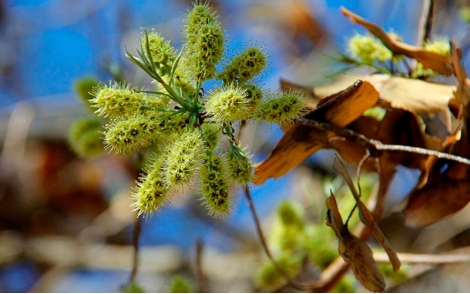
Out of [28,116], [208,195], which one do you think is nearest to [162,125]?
[208,195]

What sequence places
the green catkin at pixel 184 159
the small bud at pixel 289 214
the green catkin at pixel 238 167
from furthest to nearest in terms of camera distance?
the small bud at pixel 289 214, the green catkin at pixel 238 167, the green catkin at pixel 184 159

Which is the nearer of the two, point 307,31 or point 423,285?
point 423,285

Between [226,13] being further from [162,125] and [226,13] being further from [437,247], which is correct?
[162,125]

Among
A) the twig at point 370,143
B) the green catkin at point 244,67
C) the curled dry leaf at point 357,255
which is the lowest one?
the curled dry leaf at point 357,255

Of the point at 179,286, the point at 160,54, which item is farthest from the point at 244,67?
the point at 179,286

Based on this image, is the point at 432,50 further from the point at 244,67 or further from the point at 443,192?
the point at 244,67

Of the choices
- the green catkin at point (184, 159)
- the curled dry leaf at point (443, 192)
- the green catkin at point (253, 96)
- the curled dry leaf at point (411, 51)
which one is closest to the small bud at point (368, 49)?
the curled dry leaf at point (411, 51)

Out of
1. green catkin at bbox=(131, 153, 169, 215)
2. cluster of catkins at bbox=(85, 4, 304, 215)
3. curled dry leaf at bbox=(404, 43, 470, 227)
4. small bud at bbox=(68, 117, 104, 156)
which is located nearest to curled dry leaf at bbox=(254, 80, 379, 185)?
cluster of catkins at bbox=(85, 4, 304, 215)

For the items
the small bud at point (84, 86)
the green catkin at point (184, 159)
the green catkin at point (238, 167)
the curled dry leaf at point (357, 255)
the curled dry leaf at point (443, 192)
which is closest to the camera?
the green catkin at point (184, 159)

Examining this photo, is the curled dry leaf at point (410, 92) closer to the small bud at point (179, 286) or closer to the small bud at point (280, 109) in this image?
the small bud at point (280, 109)
